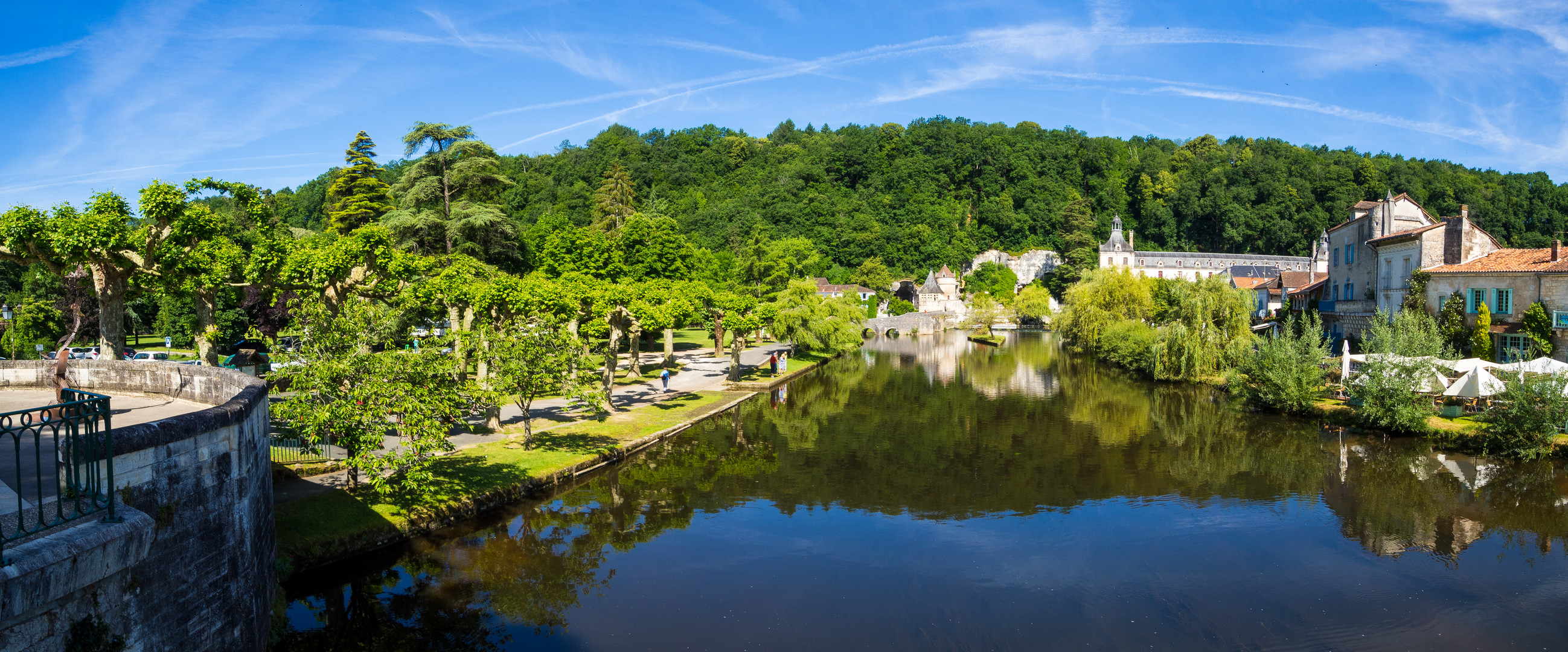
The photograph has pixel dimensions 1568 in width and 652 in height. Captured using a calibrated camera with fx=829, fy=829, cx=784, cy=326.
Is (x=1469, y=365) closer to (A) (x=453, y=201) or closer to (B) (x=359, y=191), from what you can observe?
(A) (x=453, y=201)

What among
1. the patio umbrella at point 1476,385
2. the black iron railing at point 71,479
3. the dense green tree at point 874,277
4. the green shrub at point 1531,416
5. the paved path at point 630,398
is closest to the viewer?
the black iron railing at point 71,479

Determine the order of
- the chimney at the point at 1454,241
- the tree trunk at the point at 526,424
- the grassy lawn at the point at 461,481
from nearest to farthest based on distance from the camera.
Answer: the grassy lawn at the point at 461,481 → the tree trunk at the point at 526,424 → the chimney at the point at 1454,241

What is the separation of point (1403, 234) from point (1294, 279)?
31.9m

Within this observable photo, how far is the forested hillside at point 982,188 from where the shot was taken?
115938 millimetres

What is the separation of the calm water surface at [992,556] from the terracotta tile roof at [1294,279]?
142ft

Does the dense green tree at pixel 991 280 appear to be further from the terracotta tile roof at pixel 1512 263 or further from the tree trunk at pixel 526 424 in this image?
the tree trunk at pixel 526 424

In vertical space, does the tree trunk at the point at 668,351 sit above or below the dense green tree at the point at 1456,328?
below

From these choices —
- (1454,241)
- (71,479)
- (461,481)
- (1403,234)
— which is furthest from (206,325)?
(1454,241)

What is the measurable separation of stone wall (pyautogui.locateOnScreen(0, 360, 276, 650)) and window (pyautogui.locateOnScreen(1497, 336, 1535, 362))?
38.8 m

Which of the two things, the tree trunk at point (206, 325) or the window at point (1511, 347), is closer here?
the tree trunk at point (206, 325)

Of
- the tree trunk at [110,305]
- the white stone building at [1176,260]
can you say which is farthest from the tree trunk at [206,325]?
the white stone building at [1176,260]

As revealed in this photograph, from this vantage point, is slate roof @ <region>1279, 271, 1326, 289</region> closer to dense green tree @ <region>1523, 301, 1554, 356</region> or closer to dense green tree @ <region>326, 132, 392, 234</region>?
dense green tree @ <region>1523, 301, 1554, 356</region>

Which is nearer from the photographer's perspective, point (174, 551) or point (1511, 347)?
point (174, 551)

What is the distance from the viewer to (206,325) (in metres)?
22.3
